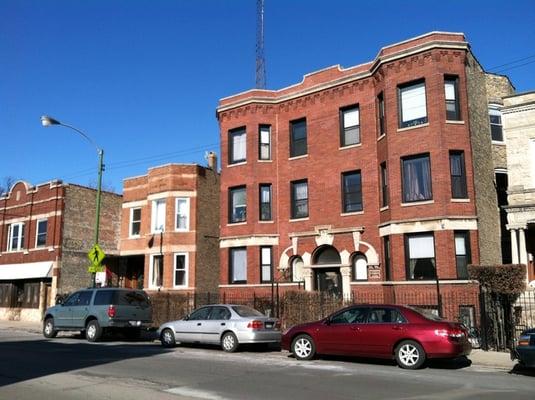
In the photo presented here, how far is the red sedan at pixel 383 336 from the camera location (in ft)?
40.3

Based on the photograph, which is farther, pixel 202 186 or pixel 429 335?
pixel 202 186

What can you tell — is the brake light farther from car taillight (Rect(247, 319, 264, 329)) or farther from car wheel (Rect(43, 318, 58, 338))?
car taillight (Rect(247, 319, 264, 329))

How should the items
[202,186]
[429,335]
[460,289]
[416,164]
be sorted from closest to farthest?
1. [429,335]
2. [460,289]
3. [416,164]
4. [202,186]

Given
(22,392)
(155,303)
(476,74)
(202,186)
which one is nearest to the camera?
(22,392)

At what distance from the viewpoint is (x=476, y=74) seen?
23766 mm

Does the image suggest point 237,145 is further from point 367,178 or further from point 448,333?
point 448,333

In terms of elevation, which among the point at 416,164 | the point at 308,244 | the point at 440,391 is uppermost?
the point at 416,164

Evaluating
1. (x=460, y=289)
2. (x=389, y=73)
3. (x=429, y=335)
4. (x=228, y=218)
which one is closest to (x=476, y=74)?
(x=389, y=73)

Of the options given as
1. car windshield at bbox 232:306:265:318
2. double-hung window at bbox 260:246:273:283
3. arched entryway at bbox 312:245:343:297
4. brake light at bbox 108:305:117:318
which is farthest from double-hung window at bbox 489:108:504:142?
brake light at bbox 108:305:117:318

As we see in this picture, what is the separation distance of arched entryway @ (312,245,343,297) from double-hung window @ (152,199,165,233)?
988 centimetres

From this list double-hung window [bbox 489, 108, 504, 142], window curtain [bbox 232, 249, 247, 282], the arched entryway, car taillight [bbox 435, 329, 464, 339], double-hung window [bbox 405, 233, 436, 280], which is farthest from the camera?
window curtain [bbox 232, 249, 247, 282]

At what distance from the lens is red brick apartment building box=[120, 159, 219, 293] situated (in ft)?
97.9

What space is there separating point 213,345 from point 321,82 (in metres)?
13.9

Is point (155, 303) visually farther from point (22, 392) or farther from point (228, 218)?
point (22, 392)
